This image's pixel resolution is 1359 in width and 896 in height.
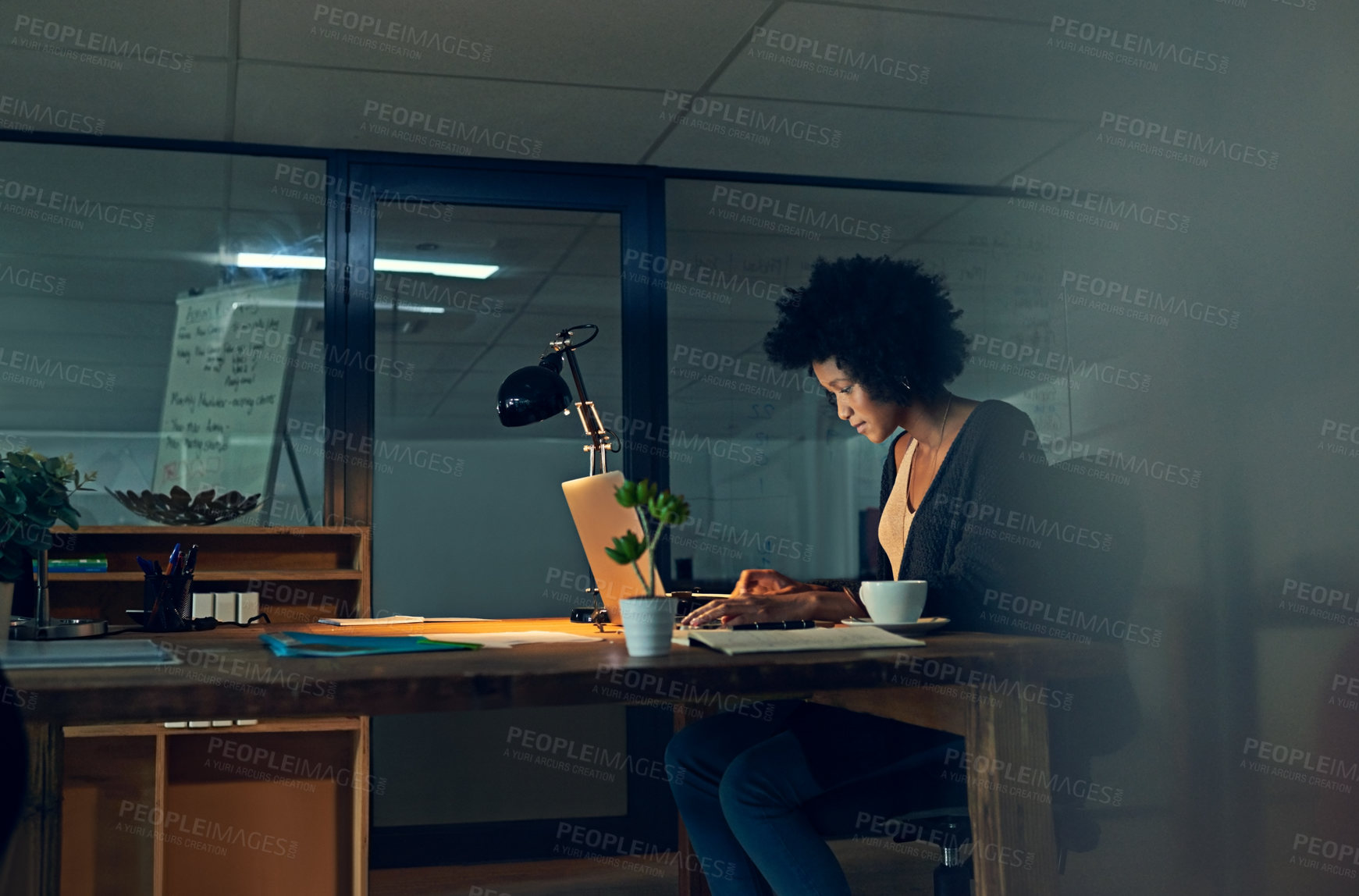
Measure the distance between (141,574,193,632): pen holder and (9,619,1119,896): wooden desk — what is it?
541 millimetres

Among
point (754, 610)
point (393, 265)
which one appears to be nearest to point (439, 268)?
point (393, 265)

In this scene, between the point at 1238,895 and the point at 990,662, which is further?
the point at 1238,895

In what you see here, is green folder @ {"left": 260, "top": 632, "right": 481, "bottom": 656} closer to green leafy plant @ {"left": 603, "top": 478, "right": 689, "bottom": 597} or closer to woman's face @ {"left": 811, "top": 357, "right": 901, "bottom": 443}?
green leafy plant @ {"left": 603, "top": 478, "right": 689, "bottom": 597}

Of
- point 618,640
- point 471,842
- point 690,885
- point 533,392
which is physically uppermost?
point 533,392

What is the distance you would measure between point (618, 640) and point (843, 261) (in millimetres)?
1189

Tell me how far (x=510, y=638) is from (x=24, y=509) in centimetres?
70

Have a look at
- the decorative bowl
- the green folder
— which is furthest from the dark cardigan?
the decorative bowl

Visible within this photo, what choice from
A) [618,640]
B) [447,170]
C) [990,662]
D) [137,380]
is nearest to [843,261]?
[618,640]

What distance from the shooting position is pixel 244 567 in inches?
129

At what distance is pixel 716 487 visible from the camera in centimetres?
386

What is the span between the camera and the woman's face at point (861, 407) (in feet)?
7.37

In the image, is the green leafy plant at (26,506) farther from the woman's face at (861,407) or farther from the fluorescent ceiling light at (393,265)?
the fluorescent ceiling light at (393,265)

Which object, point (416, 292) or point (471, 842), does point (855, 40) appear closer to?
point (416, 292)

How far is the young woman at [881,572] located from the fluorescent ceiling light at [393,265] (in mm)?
1732
